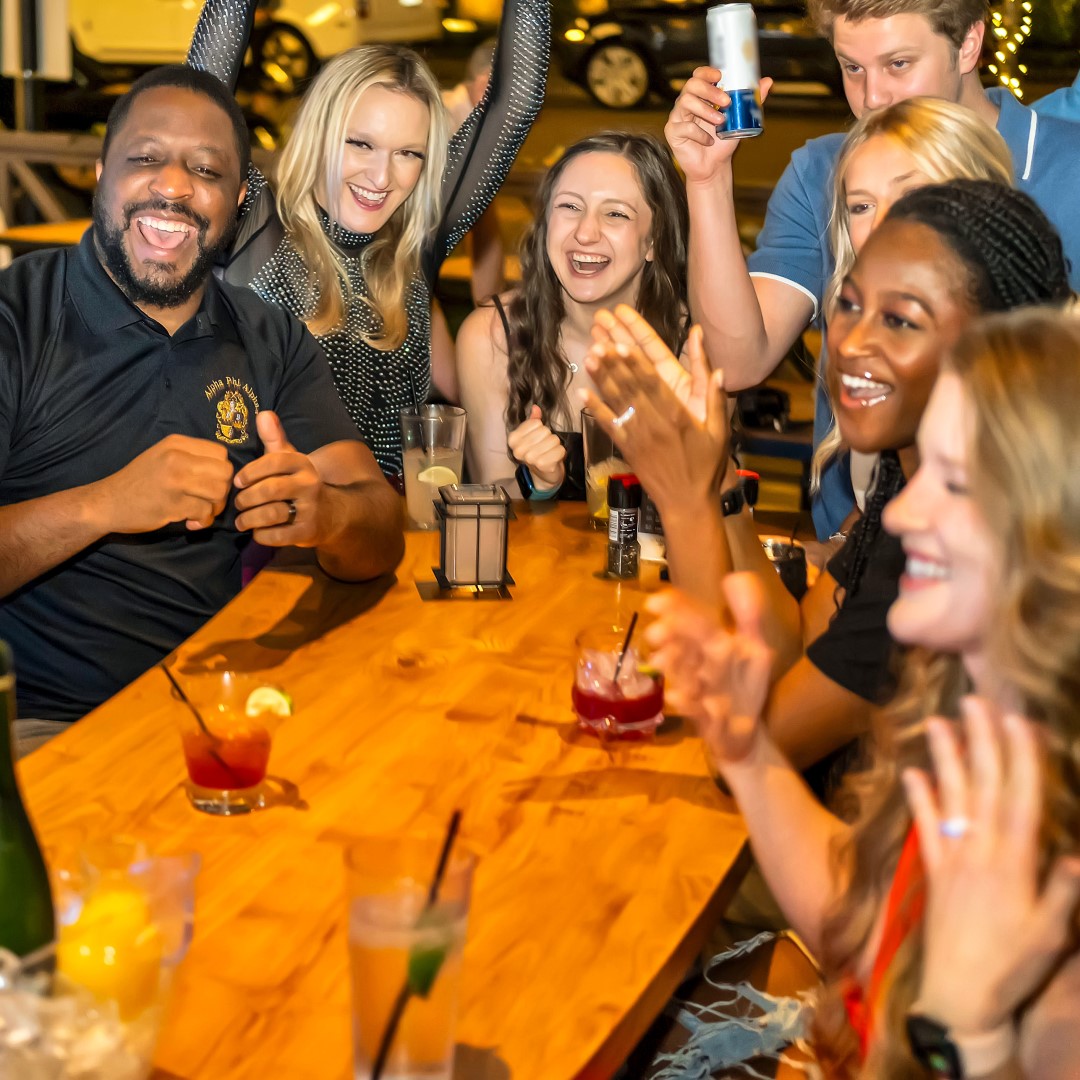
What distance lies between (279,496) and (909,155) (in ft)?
3.55

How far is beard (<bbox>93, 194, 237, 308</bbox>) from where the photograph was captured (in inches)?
85.7

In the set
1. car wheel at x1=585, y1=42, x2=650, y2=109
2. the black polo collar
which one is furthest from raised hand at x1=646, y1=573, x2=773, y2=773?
car wheel at x1=585, y1=42, x2=650, y2=109

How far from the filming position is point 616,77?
31.0 feet

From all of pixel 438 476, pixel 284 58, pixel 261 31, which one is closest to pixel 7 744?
pixel 438 476

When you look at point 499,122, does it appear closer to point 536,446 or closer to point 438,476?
point 536,446

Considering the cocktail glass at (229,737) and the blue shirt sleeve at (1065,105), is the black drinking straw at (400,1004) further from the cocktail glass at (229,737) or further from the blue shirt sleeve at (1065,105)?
the blue shirt sleeve at (1065,105)

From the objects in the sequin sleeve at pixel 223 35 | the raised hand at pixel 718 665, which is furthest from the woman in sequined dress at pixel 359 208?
the raised hand at pixel 718 665

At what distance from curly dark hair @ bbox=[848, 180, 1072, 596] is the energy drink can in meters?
0.59

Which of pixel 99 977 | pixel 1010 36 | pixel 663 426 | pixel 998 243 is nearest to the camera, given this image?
pixel 99 977

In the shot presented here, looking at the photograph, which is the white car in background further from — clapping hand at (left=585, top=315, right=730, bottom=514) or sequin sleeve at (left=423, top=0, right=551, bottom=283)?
clapping hand at (left=585, top=315, right=730, bottom=514)

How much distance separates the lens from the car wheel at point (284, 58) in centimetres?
959

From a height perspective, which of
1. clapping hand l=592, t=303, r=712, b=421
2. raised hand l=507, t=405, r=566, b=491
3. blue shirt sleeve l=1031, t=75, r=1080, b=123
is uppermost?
blue shirt sleeve l=1031, t=75, r=1080, b=123

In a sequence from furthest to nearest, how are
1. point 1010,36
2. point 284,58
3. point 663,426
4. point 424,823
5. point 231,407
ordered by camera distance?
point 284,58 → point 1010,36 → point 231,407 → point 663,426 → point 424,823

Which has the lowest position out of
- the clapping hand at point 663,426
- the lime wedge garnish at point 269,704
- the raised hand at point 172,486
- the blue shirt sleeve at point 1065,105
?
the lime wedge garnish at point 269,704
